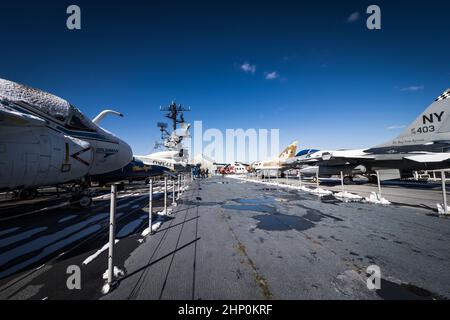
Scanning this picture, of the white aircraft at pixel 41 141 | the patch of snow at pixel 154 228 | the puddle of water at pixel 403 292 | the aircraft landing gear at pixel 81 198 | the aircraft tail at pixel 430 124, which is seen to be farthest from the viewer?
the aircraft tail at pixel 430 124

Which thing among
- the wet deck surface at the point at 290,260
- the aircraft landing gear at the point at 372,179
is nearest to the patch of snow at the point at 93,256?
the wet deck surface at the point at 290,260

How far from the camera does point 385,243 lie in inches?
133

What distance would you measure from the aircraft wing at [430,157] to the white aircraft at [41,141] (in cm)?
1848

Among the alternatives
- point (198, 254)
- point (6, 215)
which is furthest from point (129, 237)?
point (6, 215)

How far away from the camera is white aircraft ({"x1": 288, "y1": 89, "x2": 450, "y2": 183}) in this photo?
1244 cm

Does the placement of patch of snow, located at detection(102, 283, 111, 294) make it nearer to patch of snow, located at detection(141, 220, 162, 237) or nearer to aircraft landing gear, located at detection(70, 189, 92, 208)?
patch of snow, located at detection(141, 220, 162, 237)

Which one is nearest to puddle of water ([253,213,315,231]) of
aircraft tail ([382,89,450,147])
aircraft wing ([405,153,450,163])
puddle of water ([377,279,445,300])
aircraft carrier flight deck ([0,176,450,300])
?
aircraft carrier flight deck ([0,176,450,300])

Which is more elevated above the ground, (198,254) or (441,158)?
(441,158)

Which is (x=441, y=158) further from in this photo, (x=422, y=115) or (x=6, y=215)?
(x=6, y=215)

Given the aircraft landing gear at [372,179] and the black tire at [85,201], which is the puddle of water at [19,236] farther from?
the aircraft landing gear at [372,179]

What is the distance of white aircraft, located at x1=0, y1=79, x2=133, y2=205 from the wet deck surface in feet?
8.73

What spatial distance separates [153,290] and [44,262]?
218 cm

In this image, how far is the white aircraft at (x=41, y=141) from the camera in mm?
3115

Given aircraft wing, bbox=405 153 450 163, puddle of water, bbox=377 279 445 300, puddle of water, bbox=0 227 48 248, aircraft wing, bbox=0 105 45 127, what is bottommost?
puddle of water, bbox=0 227 48 248
